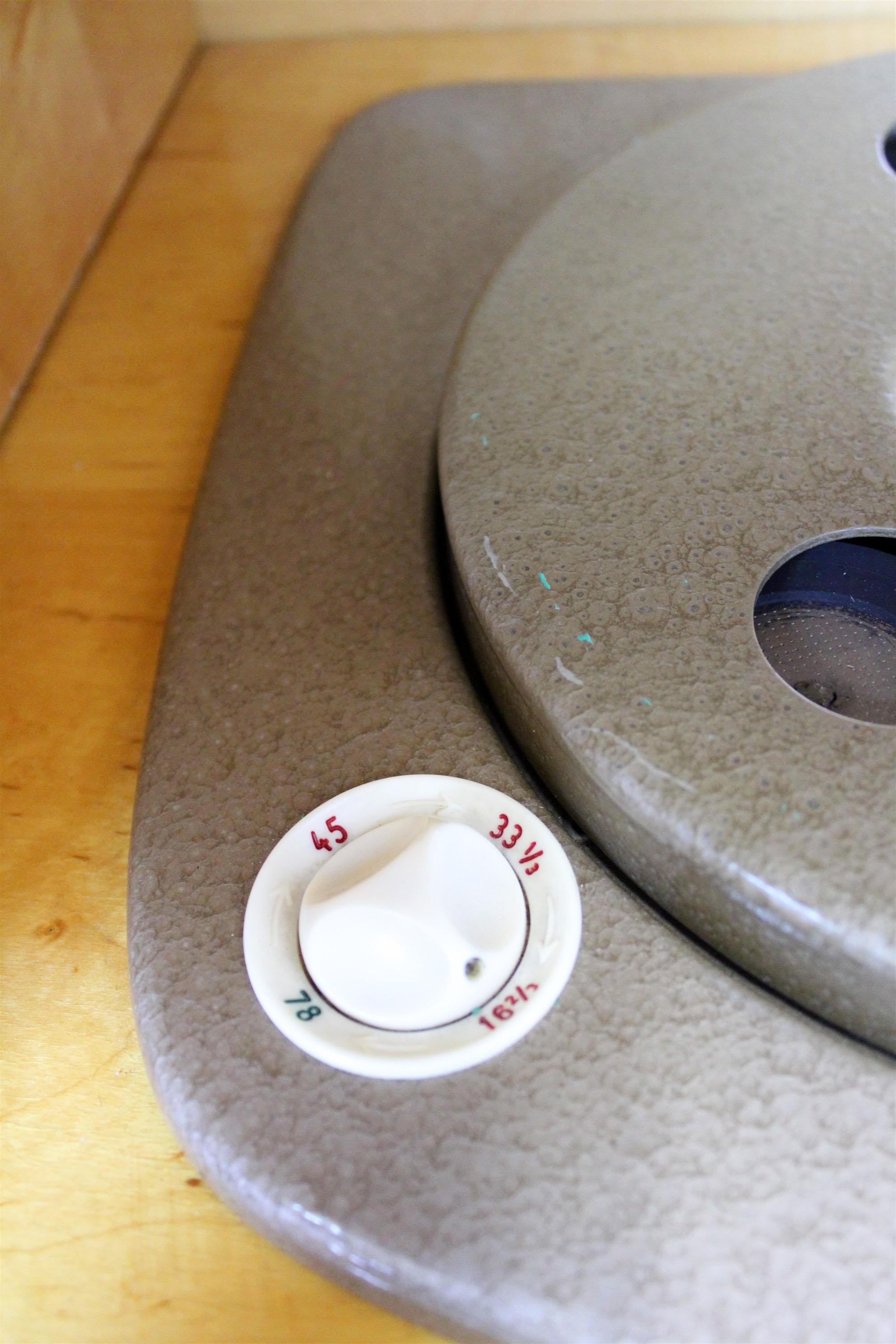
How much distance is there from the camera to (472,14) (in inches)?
33.3

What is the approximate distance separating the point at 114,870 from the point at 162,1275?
15 cm

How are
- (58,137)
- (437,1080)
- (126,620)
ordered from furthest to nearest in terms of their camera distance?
(58,137) < (126,620) < (437,1080)

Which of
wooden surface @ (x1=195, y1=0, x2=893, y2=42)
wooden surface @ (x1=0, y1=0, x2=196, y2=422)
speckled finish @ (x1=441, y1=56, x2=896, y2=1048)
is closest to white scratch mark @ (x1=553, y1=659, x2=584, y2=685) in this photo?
speckled finish @ (x1=441, y1=56, x2=896, y2=1048)

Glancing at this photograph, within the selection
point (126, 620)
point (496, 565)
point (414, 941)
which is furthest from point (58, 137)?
point (414, 941)

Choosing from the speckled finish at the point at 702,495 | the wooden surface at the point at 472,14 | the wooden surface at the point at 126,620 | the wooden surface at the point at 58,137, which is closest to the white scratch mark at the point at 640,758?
the speckled finish at the point at 702,495

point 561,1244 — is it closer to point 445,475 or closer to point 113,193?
point 445,475

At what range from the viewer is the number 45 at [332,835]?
40 centimetres

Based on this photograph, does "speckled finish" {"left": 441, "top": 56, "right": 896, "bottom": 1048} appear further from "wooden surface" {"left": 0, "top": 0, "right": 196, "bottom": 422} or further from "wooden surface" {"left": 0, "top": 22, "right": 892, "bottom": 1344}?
"wooden surface" {"left": 0, "top": 0, "right": 196, "bottom": 422}

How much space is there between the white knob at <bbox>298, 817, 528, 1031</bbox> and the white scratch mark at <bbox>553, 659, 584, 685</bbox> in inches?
2.8

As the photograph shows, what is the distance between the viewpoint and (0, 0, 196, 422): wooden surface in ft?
1.99

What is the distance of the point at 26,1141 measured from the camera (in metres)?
0.37

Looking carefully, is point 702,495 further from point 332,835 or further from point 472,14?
point 472,14

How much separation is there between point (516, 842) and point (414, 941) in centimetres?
6

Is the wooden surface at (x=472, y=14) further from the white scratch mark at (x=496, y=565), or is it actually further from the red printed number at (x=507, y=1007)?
the red printed number at (x=507, y=1007)
